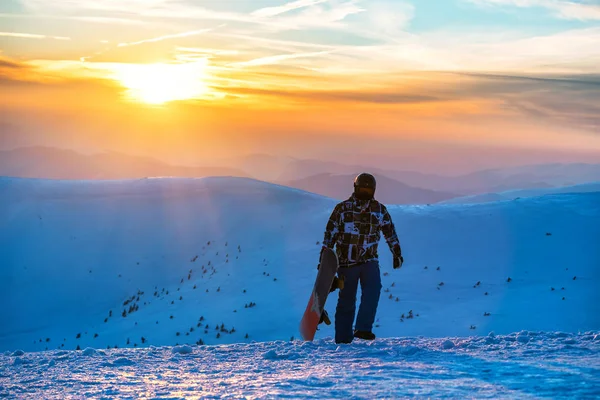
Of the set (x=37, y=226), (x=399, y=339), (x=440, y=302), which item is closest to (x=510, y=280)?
(x=440, y=302)

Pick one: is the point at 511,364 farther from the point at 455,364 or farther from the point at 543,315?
the point at 543,315

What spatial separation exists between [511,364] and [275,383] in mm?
2282

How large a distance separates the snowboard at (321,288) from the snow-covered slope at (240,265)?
13.8 feet

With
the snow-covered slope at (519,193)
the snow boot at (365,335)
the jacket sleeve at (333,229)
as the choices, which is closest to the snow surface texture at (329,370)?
the snow boot at (365,335)

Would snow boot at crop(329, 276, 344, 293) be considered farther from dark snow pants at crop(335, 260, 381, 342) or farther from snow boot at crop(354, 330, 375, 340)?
snow boot at crop(354, 330, 375, 340)

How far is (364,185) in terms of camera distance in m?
8.02

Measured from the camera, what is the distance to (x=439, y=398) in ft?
17.5


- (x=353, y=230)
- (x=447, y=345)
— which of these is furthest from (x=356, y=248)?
(x=447, y=345)

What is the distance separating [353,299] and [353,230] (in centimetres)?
82

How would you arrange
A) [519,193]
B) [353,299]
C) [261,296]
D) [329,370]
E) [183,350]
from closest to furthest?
[329,370] < [183,350] < [353,299] < [261,296] < [519,193]

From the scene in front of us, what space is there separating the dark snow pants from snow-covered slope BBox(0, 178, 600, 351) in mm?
4186

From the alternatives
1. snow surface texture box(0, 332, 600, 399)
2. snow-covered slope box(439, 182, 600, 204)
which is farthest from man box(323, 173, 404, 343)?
snow-covered slope box(439, 182, 600, 204)

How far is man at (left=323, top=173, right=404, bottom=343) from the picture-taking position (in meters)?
8.08

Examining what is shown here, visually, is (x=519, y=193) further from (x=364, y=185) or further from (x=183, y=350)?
(x=183, y=350)
